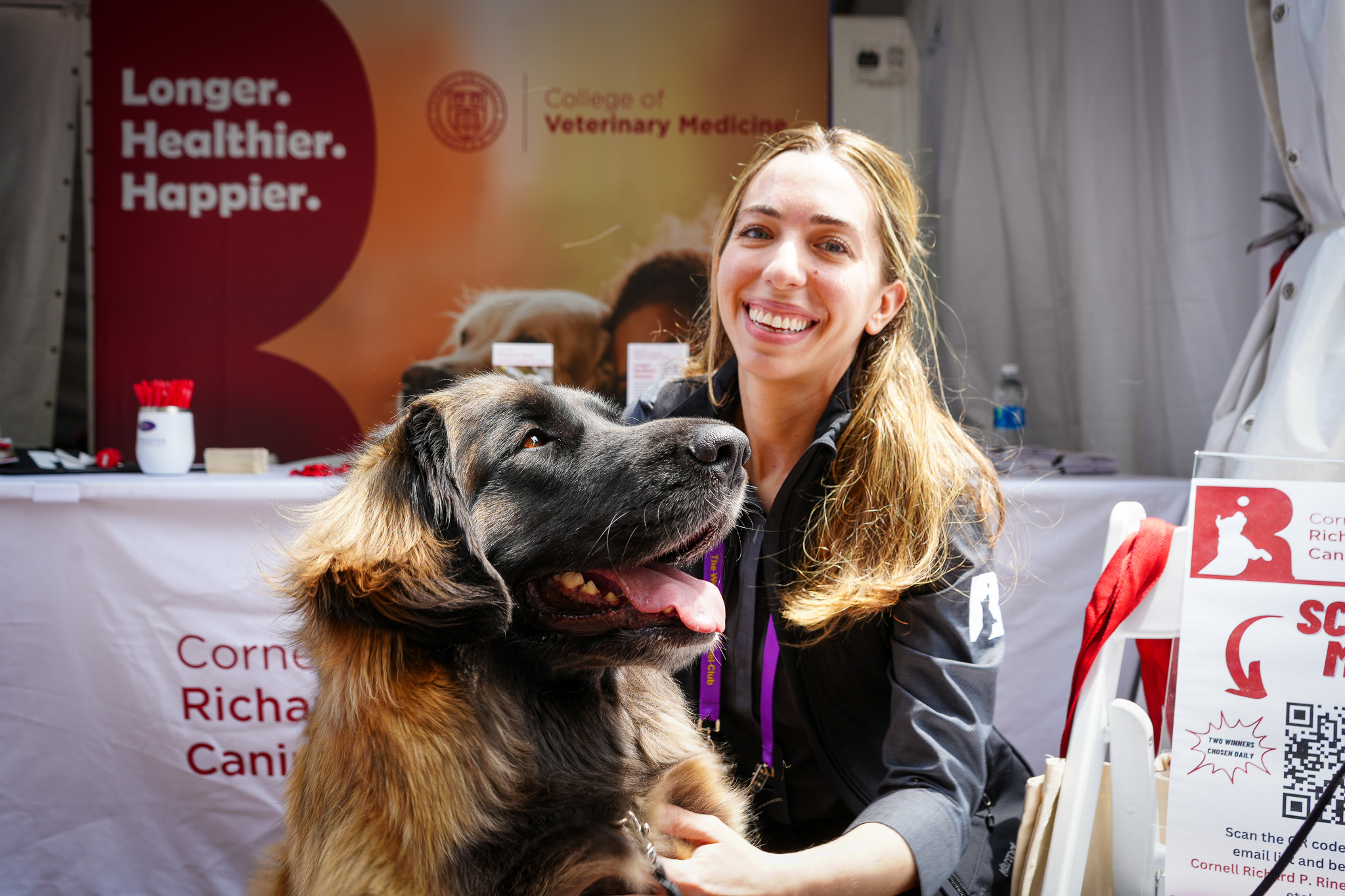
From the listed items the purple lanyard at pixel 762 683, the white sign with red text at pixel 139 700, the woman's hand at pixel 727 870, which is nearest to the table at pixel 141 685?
the white sign with red text at pixel 139 700

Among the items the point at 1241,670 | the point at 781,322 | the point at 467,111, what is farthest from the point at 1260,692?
the point at 467,111

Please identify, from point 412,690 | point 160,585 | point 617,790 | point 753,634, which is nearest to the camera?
point 412,690

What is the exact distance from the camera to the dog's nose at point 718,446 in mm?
A: 1338

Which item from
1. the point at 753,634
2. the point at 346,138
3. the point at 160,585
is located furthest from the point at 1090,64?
the point at 160,585

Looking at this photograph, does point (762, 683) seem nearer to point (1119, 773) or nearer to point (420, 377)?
point (1119, 773)

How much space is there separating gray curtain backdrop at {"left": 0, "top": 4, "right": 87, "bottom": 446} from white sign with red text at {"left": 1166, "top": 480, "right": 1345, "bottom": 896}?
441cm

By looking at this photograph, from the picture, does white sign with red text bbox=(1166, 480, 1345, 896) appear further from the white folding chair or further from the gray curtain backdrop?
the gray curtain backdrop

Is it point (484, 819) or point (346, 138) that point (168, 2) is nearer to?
point (346, 138)

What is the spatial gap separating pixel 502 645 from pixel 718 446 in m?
0.46

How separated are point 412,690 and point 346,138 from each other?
3445 mm

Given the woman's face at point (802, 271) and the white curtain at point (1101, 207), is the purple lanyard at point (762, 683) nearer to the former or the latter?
the woman's face at point (802, 271)

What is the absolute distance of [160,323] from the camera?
3854mm

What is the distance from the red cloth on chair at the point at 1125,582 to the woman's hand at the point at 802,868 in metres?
0.34

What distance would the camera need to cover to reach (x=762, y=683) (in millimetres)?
1582
